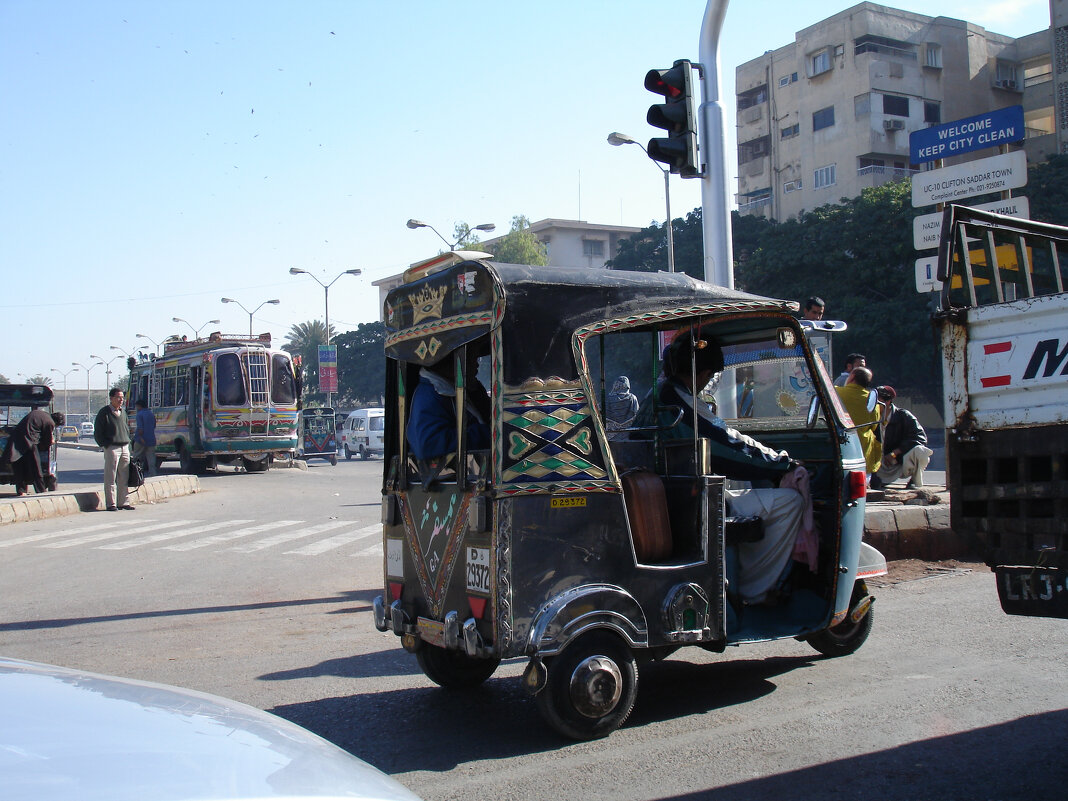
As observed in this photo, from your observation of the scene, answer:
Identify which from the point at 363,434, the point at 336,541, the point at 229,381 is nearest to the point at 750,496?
the point at 336,541

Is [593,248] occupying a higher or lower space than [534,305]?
higher

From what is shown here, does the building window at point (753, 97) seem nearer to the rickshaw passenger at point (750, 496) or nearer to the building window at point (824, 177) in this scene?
the building window at point (824, 177)

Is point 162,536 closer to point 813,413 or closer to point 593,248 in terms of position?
point 813,413

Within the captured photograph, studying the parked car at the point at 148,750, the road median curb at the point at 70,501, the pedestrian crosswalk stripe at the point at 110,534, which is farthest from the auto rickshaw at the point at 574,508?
the road median curb at the point at 70,501

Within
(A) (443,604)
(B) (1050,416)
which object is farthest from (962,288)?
(A) (443,604)

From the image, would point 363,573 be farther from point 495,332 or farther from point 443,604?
point 495,332

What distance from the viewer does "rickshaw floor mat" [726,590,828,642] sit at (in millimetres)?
5074

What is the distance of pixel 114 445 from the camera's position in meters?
15.1

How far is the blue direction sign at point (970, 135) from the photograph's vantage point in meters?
11.1

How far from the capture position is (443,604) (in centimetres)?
468

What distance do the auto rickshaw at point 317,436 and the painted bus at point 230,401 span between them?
8.34 meters

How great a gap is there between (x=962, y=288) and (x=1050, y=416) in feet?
2.56

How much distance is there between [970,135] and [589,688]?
981 centimetres

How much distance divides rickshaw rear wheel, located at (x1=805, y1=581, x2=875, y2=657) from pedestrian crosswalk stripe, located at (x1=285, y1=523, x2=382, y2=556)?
22.6ft
